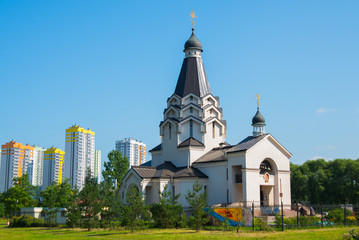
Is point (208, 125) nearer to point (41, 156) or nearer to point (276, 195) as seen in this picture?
point (276, 195)

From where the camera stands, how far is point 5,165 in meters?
101

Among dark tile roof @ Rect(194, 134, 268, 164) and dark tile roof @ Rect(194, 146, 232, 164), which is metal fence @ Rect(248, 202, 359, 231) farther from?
dark tile roof @ Rect(194, 146, 232, 164)

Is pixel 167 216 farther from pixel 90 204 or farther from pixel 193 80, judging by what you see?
pixel 193 80

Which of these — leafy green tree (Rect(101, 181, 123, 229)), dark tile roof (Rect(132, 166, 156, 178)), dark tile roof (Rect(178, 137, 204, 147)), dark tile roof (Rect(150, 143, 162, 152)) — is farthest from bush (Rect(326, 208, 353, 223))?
dark tile roof (Rect(150, 143, 162, 152))

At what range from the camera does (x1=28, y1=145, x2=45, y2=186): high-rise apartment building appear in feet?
346

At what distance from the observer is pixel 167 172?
35.0 metres

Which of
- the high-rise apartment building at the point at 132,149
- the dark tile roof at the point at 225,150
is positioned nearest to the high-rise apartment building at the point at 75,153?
the high-rise apartment building at the point at 132,149

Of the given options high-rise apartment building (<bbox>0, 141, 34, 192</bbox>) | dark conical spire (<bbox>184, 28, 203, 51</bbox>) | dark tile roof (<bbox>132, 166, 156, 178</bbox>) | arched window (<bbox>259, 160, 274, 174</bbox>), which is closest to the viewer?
arched window (<bbox>259, 160, 274, 174</bbox>)

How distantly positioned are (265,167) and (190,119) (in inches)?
325

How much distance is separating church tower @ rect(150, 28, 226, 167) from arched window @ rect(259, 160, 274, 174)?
18.0 ft

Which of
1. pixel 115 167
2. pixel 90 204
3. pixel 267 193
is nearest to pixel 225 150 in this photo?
pixel 267 193

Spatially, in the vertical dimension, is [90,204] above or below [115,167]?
below

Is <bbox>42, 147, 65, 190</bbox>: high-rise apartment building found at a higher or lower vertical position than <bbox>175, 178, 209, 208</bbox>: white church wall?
higher

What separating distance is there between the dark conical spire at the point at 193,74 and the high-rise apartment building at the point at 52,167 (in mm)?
74806
